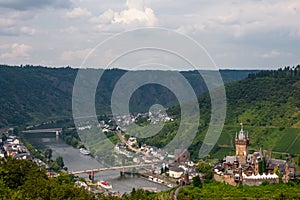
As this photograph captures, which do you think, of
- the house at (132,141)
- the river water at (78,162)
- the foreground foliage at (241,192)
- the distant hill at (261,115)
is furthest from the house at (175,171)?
the house at (132,141)

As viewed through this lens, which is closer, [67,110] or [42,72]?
[67,110]

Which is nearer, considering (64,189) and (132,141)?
(64,189)

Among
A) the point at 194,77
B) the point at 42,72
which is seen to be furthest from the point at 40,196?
the point at 42,72

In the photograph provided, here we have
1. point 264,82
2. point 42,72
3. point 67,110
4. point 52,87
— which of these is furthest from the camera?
point 42,72

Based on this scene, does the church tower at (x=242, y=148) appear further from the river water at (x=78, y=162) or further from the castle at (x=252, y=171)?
the river water at (x=78, y=162)

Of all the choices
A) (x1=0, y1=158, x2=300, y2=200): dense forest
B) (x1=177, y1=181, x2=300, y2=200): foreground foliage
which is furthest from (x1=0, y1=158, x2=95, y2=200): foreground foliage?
(x1=177, y1=181, x2=300, y2=200): foreground foliage

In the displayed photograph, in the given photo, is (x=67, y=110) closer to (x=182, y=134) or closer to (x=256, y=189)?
(x=182, y=134)

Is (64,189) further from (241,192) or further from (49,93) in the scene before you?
(49,93)

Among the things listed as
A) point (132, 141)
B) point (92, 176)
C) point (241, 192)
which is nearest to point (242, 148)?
point (241, 192)
